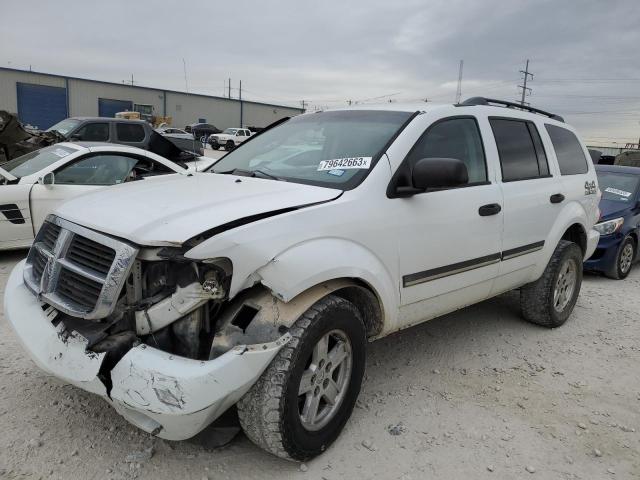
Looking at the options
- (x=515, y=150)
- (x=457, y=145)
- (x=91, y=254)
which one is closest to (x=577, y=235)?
(x=515, y=150)

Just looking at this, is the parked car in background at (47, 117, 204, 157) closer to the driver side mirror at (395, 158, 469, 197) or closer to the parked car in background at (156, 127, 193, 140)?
the driver side mirror at (395, 158, 469, 197)

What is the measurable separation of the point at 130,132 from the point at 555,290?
1008cm

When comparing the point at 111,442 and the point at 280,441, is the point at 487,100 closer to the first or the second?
the point at 280,441

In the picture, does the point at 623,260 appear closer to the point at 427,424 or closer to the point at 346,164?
the point at 427,424

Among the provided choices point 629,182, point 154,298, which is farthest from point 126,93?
point 154,298

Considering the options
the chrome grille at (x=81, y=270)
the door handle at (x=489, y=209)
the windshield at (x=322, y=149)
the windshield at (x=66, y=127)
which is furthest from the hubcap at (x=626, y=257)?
the windshield at (x=66, y=127)

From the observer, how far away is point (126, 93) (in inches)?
1795

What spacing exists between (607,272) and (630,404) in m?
4.12

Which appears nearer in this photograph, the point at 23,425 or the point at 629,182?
the point at 23,425

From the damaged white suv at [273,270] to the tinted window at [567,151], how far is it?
1.24m

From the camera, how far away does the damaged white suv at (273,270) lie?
2.25 meters

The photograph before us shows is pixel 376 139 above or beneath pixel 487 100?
beneath

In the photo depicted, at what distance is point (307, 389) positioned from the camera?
8.48 feet

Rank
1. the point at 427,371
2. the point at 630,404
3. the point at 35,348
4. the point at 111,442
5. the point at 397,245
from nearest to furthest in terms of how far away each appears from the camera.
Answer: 1. the point at 35,348
2. the point at 111,442
3. the point at 397,245
4. the point at 630,404
5. the point at 427,371
